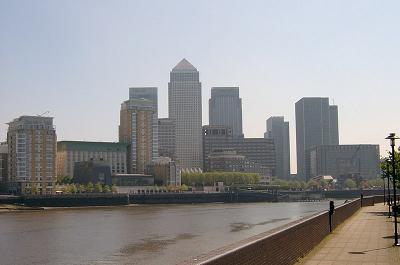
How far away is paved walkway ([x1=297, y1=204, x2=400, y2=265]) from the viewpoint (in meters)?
28.0

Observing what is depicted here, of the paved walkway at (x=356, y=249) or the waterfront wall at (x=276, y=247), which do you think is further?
the paved walkway at (x=356, y=249)

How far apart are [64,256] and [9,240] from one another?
899 inches

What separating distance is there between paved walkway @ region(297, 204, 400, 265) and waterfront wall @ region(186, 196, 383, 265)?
623 millimetres

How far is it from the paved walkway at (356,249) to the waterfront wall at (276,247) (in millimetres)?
623

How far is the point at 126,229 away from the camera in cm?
10019

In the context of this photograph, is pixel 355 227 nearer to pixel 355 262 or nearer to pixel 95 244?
pixel 355 262

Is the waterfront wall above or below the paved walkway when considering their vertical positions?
above

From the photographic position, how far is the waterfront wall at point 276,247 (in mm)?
17391

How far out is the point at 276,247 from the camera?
2325 centimetres

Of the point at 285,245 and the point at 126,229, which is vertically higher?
the point at 285,245

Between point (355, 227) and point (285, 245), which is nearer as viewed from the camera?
point (285, 245)

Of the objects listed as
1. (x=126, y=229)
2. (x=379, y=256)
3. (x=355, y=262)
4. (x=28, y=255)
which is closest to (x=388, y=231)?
(x=379, y=256)

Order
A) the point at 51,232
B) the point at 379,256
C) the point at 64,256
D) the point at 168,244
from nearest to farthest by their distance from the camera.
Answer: the point at 379,256, the point at 64,256, the point at 168,244, the point at 51,232

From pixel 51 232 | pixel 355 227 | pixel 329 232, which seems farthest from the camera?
pixel 51 232
